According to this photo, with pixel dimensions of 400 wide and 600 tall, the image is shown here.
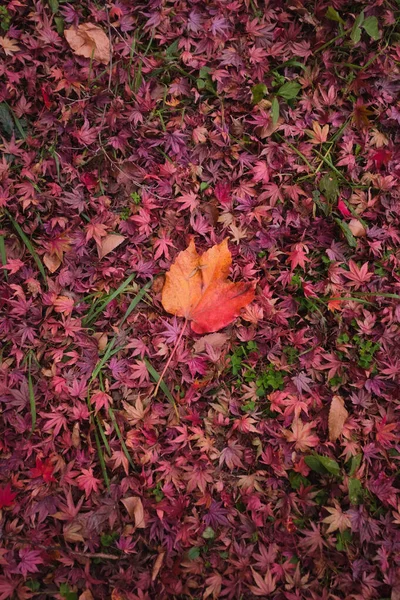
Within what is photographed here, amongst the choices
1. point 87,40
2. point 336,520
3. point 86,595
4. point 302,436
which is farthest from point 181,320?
point 87,40

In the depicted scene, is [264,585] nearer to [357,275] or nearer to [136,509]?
[136,509]

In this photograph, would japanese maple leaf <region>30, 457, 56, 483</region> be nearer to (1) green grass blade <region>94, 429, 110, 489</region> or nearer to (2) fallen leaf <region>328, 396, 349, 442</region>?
(1) green grass blade <region>94, 429, 110, 489</region>

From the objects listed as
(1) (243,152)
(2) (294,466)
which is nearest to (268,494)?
(2) (294,466)

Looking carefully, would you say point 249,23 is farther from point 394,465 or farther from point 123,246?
point 394,465

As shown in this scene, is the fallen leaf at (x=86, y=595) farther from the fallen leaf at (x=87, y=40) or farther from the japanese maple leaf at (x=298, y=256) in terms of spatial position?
the fallen leaf at (x=87, y=40)

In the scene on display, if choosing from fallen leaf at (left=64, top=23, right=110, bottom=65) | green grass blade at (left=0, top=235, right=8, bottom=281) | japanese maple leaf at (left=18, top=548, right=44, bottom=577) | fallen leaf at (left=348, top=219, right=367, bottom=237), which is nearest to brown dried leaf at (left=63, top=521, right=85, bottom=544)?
japanese maple leaf at (left=18, top=548, right=44, bottom=577)
